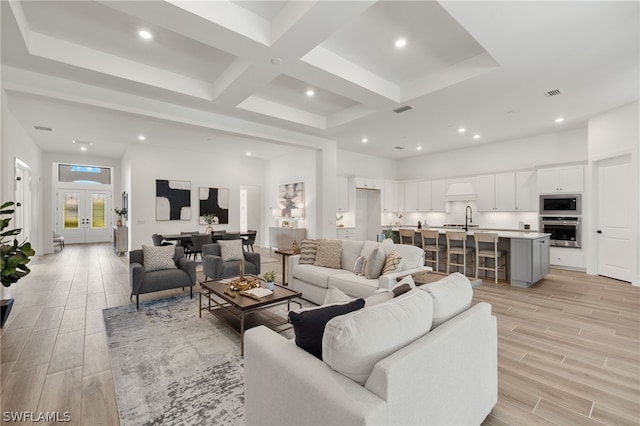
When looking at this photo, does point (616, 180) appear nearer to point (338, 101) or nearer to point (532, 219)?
point (532, 219)

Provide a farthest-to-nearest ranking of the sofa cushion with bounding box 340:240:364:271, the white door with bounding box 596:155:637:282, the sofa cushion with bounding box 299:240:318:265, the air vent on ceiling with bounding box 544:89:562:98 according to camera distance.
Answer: the white door with bounding box 596:155:637:282 → the sofa cushion with bounding box 299:240:318:265 → the air vent on ceiling with bounding box 544:89:562:98 → the sofa cushion with bounding box 340:240:364:271

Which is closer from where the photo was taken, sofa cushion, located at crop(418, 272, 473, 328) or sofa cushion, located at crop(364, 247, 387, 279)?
sofa cushion, located at crop(418, 272, 473, 328)

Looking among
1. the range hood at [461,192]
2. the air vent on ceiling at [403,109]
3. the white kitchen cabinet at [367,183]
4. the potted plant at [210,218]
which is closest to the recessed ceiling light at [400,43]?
the air vent on ceiling at [403,109]

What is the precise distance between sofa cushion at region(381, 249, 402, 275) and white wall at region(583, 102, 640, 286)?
4731 mm

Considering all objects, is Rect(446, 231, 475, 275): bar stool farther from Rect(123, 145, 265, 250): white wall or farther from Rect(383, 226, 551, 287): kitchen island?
Rect(123, 145, 265, 250): white wall

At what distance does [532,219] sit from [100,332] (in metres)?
8.66

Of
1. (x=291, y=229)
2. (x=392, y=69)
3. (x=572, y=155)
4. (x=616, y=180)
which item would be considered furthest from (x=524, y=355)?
(x=291, y=229)

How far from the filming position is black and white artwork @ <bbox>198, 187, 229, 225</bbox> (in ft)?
29.7

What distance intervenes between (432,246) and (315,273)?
3.32 m

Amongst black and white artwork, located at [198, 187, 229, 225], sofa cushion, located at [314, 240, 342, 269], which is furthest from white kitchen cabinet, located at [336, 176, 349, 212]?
black and white artwork, located at [198, 187, 229, 225]

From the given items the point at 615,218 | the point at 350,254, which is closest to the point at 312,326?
the point at 350,254

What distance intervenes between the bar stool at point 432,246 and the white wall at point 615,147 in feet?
9.50

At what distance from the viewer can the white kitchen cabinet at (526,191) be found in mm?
6887

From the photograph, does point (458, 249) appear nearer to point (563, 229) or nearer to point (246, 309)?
point (563, 229)
